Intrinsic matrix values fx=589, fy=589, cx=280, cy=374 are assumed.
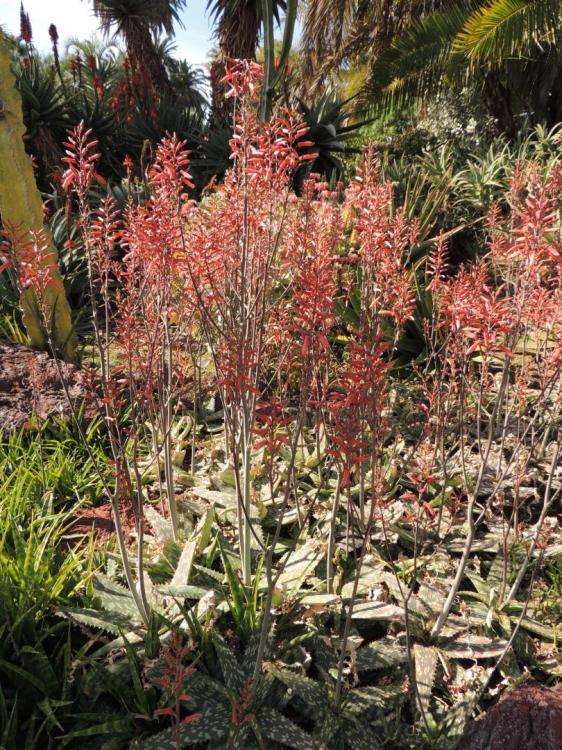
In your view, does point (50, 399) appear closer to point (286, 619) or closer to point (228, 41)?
point (286, 619)

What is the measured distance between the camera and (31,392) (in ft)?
12.9

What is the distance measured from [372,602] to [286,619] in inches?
13.6

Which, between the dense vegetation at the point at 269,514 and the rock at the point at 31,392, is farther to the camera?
the rock at the point at 31,392

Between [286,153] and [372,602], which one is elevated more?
[286,153]

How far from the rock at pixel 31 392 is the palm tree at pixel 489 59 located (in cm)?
869

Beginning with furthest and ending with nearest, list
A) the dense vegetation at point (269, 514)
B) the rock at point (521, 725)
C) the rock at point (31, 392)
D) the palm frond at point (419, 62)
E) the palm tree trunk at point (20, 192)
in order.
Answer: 1. the palm frond at point (419, 62)
2. the palm tree trunk at point (20, 192)
3. the rock at point (31, 392)
4. the dense vegetation at point (269, 514)
5. the rock at point (521, 725)

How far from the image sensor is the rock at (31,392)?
12.2ft

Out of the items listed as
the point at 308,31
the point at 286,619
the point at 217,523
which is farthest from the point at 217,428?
the point at 308,31

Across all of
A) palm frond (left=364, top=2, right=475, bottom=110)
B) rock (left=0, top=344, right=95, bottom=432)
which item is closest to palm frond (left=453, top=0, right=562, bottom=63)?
palm frond (left=364, top=2, right=475, bottom=110)

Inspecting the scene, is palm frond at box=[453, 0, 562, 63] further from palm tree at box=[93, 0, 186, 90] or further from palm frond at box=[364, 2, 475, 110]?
palm tree at box=[93, 0, 186, 90]

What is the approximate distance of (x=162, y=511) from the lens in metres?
2.87

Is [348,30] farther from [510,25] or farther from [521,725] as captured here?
[521,725]

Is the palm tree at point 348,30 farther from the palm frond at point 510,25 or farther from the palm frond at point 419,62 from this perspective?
the palm frond at point 510,25

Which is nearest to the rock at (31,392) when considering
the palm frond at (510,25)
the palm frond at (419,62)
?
the palm frond at (510,25)
